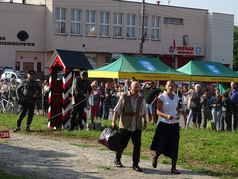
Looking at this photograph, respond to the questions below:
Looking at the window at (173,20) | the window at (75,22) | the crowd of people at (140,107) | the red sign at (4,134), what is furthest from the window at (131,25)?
the red sign at (4,134)

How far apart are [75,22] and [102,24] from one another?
3.75 m

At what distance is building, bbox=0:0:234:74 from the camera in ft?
211

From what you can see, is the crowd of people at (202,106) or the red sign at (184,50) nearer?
the crowd of people at (202,106)

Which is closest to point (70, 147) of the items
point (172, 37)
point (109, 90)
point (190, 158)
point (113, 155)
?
point (113, 155)

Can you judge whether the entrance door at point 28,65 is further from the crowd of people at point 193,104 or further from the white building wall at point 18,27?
the crowd of people at point 193,104

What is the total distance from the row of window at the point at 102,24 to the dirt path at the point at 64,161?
51674 millimetres

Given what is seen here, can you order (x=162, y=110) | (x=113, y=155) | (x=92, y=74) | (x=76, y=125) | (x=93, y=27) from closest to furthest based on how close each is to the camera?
(x=162, y=110) → (x=113, y=155) → (x=76, y=125) → (x=92, y=74) → (x=93, y=27)

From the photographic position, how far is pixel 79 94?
712 inches

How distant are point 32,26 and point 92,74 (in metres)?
36.2

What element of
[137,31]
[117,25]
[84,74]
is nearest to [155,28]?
[137,31]

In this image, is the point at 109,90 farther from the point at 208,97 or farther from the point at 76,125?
the point at 76,125

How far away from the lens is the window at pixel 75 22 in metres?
67.5

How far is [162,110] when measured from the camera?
11.6m

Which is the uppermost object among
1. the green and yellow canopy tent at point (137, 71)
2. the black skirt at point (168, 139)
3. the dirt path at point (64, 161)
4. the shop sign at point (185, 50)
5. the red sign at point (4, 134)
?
the shop sign at point (185, 50)
